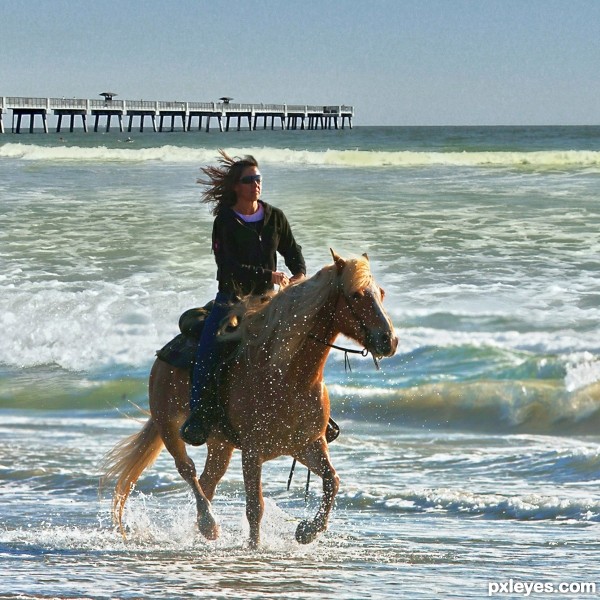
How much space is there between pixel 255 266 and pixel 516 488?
8.14ft

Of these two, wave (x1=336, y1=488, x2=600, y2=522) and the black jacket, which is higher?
the black jacket

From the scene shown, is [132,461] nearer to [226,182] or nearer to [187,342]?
[187,342]

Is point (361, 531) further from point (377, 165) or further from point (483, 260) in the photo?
point (377, 165)

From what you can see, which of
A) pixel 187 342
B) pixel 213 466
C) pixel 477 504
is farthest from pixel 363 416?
pixel 187 342

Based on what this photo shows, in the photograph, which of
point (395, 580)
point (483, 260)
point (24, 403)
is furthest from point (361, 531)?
point (483, 260)

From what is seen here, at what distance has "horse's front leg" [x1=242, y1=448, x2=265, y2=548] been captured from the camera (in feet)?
19.3

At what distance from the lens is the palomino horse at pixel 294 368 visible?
17.8 feet

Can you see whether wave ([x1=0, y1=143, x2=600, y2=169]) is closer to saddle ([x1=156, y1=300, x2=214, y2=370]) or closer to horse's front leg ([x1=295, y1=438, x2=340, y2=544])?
saddle ([x1=156, y1=300, x2=214, y2=370])

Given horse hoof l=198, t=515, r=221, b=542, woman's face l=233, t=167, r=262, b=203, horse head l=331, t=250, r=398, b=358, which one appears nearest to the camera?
horse head l=331, t=250, r=398, b=358

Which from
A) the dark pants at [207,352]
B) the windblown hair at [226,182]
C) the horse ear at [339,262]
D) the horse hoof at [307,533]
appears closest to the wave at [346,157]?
the windblown hair at [226,182]

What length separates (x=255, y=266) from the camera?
605 centimetres

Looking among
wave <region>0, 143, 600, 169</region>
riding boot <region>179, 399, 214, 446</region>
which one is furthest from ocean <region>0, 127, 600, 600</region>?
wave <region>0, 143, 600, 169</region>

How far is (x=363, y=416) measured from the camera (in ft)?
33.9

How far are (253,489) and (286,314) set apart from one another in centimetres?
88
